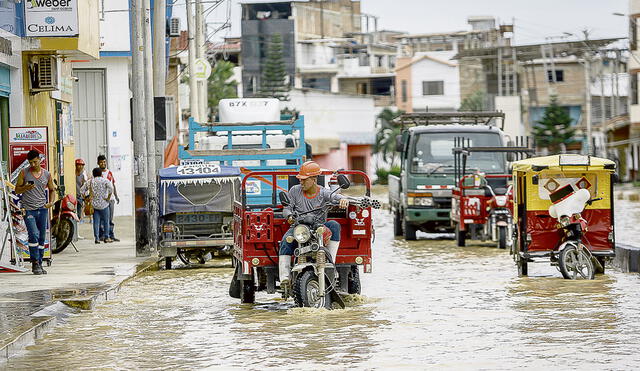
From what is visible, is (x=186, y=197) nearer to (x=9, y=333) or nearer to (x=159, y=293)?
(x=159, y=293)

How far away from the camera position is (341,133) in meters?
91.4

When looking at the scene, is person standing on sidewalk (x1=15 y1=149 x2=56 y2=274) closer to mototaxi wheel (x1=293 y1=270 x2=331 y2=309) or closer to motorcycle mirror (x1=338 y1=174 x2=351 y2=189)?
mototaxi wheel (x1=293 y1=270 x2=331 y2=309)

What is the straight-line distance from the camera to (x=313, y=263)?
1446cm

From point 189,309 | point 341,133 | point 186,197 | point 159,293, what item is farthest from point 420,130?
point 341,133

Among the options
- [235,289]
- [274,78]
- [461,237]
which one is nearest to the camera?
[235,289]

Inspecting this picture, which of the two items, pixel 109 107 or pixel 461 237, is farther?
pixel 109 107

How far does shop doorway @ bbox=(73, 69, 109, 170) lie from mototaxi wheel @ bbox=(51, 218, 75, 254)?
51.0ft

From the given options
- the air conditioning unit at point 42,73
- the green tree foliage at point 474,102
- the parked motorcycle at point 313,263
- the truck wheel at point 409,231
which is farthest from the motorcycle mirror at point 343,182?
the green tree foliage at point 474,102

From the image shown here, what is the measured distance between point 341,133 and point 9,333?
7935 cm

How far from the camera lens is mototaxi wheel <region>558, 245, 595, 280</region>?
713 inches

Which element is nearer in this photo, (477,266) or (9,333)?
(9,333)

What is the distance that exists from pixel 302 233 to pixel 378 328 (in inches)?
69.7

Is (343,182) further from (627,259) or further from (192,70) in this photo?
(192,70)

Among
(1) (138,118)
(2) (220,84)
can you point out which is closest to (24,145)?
(1) (138,118)
